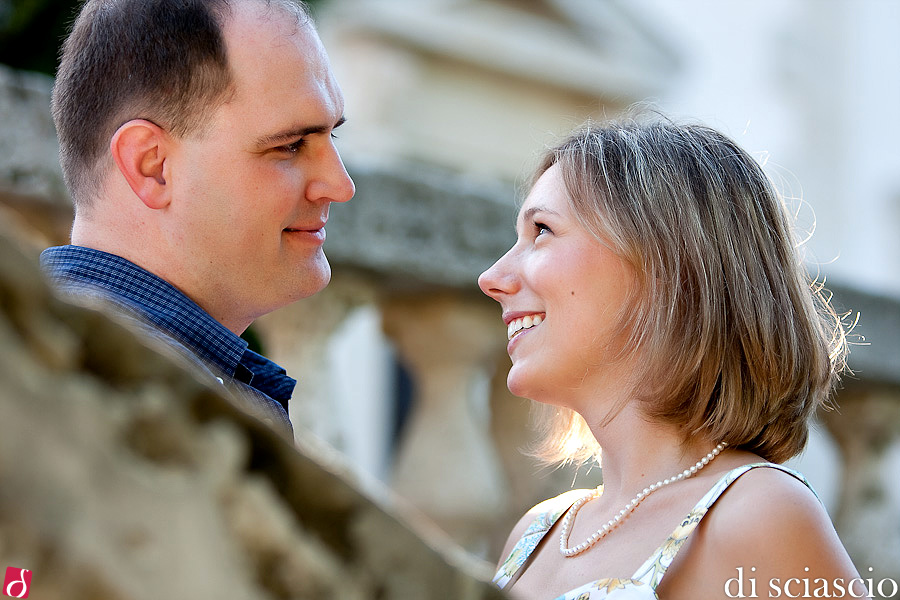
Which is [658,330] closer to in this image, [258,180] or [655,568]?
[655,568]

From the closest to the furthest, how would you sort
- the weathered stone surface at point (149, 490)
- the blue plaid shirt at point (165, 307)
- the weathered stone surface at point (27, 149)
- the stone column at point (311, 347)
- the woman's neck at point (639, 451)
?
the weathered stone surface at point (149, 490) → the blue plaid shirt at point (165, 307) → the woman's neck at point (639, 451) → the weathered stone surface at point (27, 149) → the stone column at point (311, 347)

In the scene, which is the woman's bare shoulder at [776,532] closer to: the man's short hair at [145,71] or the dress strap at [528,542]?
the dress strap at [528,542]

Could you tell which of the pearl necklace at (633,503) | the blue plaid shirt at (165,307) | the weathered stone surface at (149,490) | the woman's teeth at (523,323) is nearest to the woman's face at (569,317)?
the woman's teeth at (523,323)

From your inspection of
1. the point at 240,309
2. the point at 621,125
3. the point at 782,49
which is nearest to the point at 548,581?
the point at 240,309

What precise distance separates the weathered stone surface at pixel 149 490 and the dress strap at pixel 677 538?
973mm

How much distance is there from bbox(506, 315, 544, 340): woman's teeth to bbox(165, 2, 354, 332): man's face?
330 mm

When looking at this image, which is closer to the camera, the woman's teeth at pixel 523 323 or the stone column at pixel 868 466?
the woman's teeth at pixel 523 323

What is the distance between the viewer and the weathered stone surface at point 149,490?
0.48m

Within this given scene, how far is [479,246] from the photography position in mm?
2986

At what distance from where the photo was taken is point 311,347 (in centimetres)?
288

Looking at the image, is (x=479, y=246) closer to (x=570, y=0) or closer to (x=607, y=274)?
(x=607, y=274)

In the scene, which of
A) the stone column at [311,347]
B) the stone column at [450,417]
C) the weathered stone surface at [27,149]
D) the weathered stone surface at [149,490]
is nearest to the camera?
the weathered stone surface at [149,490]

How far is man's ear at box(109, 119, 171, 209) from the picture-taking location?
5.80ft

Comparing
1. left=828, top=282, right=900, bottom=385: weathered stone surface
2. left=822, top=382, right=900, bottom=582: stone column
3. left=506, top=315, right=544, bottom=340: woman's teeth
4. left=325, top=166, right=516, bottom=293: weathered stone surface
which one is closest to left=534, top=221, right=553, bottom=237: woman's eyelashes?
left=506, top=315, right=544, bottom=340: woman's teeth
